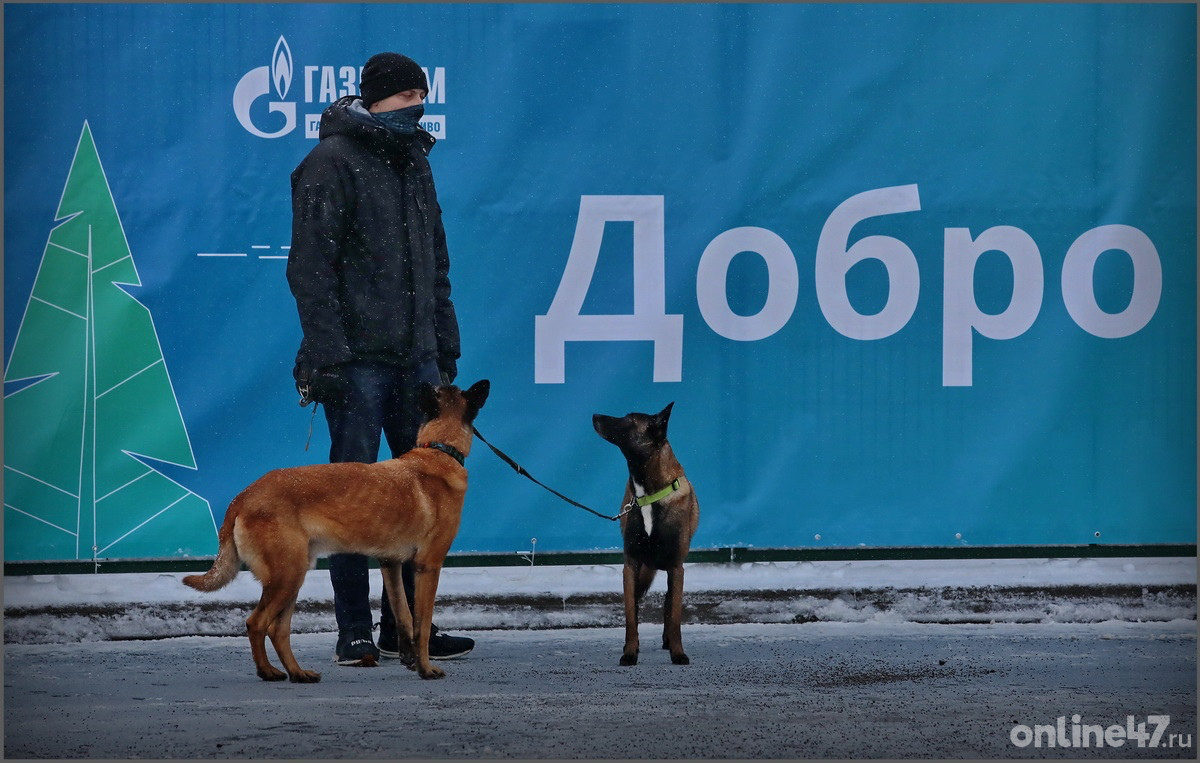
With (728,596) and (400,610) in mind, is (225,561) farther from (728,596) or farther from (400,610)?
(728,596)

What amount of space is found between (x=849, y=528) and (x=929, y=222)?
143 centimetres

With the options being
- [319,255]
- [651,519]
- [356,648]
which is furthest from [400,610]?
[319,255]

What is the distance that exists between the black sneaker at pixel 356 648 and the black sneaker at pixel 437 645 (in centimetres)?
13

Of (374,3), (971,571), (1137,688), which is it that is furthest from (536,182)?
(1137,688)

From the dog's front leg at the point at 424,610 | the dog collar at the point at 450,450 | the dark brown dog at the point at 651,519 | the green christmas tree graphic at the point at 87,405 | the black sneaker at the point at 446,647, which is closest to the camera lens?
the dog's front leg at the point at 424,610

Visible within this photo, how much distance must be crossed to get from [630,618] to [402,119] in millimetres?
2119

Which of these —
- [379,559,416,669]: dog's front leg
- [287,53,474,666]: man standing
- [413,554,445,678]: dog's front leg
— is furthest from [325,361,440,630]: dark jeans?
[413,554,445,678]: dog's front leg

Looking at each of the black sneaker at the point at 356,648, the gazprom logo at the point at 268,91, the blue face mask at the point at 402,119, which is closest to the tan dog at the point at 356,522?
the black sneaker at the point at 356,648

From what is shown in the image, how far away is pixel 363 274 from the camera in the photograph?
5.69 meters

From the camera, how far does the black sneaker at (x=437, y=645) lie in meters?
5.82

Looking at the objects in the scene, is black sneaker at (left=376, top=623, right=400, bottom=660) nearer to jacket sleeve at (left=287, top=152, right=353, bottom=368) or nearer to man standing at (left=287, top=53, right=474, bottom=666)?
man standing at (left=287, top=53, right=474, bottom=666)

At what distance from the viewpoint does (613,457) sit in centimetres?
654

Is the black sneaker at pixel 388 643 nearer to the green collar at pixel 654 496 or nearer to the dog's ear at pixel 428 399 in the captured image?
the dog's ear at pixel 428 399

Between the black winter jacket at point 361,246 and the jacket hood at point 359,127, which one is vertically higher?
the jacket hood at point 359,127
